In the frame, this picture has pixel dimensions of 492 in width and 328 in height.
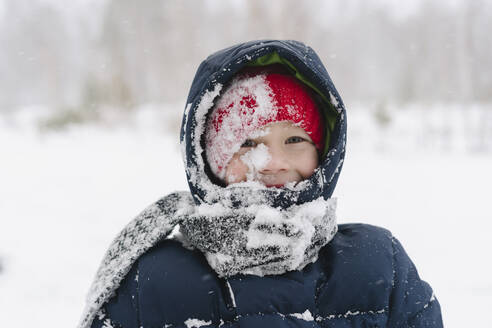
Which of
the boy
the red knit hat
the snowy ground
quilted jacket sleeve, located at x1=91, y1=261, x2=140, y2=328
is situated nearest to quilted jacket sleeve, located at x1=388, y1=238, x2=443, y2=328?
the boy

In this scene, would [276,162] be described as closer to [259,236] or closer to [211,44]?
[259,236]

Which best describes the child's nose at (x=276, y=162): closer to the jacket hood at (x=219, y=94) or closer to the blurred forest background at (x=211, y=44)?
the jacket hood at (x=219, y=94)

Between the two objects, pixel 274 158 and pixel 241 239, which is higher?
pixel 274 158

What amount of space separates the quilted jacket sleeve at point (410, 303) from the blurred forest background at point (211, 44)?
8.00 m

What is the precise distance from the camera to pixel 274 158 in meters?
1.15

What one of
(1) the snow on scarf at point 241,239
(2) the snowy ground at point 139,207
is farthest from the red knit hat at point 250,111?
(2) the snowy ground at point 139,207

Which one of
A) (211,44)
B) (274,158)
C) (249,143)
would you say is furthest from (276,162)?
(211,44)

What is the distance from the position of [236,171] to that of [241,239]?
239 mm

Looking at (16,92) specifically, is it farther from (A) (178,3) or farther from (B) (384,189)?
(B) (384,189)

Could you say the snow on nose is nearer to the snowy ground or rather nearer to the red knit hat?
the red knit hat

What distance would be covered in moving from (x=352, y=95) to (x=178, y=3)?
1611 centimetres

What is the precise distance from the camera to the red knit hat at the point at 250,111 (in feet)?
3.91

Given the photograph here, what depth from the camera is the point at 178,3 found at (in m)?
15.1

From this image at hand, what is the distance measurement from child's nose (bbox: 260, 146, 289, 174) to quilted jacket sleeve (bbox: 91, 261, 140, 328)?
523 millimetres
